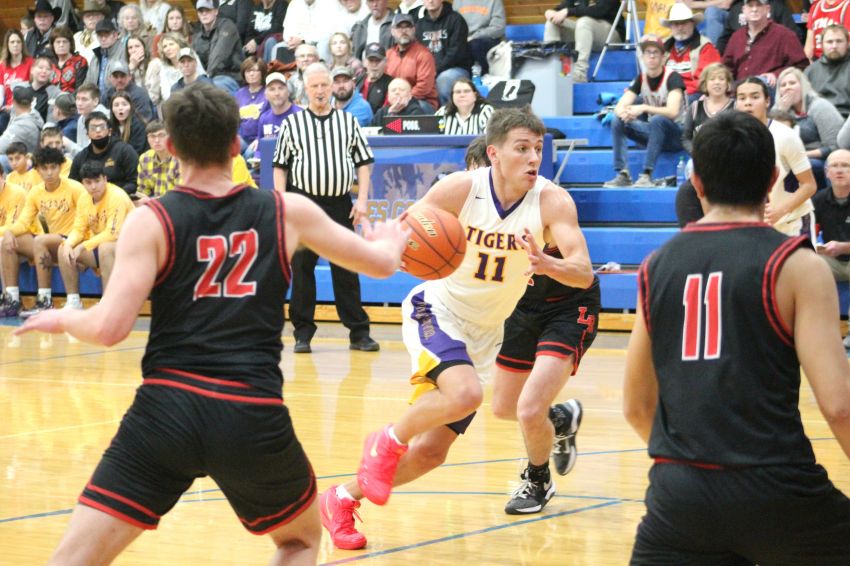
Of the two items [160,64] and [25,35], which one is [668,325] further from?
[25,35]

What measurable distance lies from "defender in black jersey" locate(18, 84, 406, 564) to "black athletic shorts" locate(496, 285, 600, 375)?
2433 mm

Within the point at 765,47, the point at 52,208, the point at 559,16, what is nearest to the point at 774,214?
the point at 765,47

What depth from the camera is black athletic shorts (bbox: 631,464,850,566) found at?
254 centimetres

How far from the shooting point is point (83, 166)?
12875 mm

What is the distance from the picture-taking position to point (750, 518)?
2.53 m

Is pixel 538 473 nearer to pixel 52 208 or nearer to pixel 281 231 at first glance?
pixel 281 231

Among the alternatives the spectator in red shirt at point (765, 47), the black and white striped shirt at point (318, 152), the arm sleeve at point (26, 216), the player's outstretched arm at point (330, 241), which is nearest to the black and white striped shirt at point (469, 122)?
the black and white striped shirt at point (318, 152)

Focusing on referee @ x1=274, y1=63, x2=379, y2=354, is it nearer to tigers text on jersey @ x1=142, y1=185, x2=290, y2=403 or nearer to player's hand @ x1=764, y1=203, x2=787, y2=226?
player's hand @ x1=764, y1=203, x2=787, y2=226

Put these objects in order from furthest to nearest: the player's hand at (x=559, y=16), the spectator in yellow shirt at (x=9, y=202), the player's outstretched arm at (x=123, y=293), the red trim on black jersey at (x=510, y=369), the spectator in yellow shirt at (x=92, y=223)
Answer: the player's hand at (x=559, y=16), the spectator in yellow shirt at (x=9, y=202), the spectator in yellow shirt at (x=92, y=223), the red trim on black jersey at (x=510, y=369), the player's outstretched arm at (x=123, y=293)

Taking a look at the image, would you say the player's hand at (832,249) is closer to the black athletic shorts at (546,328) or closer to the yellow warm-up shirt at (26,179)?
the black athletic shorts at (546,328)

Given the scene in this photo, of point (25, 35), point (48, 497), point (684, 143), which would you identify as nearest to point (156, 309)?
point (48, 497)

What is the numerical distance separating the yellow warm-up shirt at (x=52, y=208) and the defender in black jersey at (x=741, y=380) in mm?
11478

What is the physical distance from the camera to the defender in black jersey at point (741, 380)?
2.54m

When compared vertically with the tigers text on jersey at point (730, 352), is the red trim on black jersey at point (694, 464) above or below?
below
